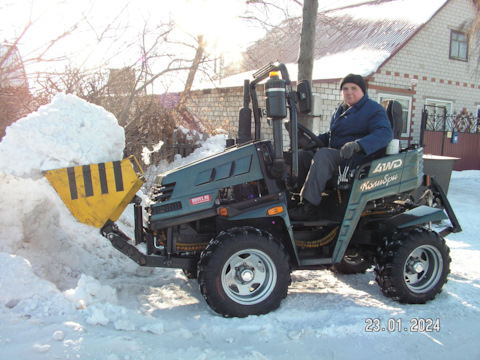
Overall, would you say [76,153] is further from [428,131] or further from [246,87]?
[428,131]

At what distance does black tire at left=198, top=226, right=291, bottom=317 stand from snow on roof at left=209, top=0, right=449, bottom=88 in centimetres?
1116

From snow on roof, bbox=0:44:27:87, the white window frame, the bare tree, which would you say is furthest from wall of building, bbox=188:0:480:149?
snow on roof, bbox=0:44:27:87

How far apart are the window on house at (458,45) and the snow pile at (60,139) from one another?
18.6 m

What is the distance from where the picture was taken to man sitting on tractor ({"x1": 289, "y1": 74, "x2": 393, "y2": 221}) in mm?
4008

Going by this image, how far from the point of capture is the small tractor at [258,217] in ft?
11.7

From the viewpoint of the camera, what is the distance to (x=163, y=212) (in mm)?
3684

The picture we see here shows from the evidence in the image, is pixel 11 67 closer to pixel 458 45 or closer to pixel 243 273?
pixel 243 273

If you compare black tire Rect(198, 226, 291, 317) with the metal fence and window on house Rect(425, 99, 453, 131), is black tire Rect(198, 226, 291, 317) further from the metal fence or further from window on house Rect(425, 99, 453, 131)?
window on house Rect(425, 99, 453, 131)

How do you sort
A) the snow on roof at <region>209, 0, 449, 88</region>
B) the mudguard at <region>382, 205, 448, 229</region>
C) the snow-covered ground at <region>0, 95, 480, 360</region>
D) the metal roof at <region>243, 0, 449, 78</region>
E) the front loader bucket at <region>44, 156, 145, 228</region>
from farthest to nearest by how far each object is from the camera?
1. the metal roof at <region>243, 0, 449, 78</region>
2. the snow on roof at <region>209, 0, 449, 88</region>
3. the mudguard at <region>382, 205, 448, 229</region>
4. the front loader bucket at <region>44, 156, 145, 228</region>
5. the snow-covered ground at <region>0, 95, 480, 360</region>

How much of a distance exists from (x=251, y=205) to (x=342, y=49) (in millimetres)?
15693

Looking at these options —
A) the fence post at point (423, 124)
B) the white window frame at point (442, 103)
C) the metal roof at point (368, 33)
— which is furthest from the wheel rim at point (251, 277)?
the white window frame at point (442, 103)

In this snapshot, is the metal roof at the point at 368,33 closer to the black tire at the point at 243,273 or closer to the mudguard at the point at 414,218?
the mudguard at the point at 414,218

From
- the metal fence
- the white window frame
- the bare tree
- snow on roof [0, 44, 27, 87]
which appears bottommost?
the metal fence

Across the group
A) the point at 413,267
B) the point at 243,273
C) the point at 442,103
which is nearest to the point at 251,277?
the point at 243,273
